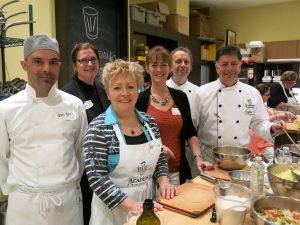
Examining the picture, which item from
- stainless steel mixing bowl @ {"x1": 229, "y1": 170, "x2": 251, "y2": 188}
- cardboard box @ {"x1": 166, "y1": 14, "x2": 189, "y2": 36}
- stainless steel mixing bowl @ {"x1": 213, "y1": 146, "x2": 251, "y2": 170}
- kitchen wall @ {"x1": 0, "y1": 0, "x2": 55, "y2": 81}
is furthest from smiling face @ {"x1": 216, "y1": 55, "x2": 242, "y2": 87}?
cardboard box @ {"x1": 166, "y1": 14, "x2": 189, "y2": 36}

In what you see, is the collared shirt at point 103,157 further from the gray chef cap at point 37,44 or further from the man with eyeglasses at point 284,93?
the man with eyeglasses at point 284,93

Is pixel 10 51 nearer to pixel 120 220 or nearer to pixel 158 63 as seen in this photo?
pixel 158 63

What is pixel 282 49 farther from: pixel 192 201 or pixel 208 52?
pixel 192 201

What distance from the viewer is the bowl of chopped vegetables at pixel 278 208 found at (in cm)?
100

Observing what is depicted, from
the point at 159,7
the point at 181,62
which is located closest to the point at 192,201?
the point at 181,62

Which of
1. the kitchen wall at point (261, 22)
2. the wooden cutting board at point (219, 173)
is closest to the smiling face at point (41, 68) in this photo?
the wooden cutting board at point (219, 173)

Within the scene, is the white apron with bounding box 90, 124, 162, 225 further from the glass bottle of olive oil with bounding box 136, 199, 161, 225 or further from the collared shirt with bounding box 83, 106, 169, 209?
the glass bottle of olive oil with bounding box 136, 199, 161, 225

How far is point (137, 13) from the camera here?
374 cm

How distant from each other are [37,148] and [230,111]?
1.31 meters

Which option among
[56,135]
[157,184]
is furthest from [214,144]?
[56,135]

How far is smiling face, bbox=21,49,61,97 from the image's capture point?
1.43 m

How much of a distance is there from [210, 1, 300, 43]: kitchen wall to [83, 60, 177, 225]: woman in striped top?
5502mm

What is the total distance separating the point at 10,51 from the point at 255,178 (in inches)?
94.6

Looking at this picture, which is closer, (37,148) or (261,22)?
(37,148)
